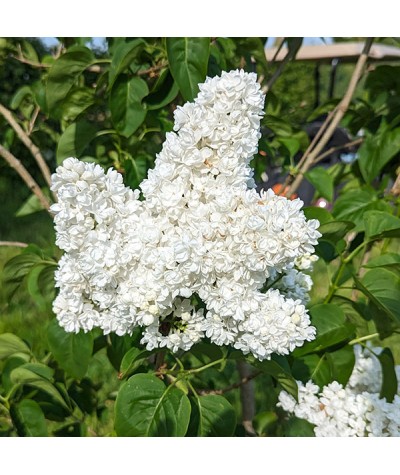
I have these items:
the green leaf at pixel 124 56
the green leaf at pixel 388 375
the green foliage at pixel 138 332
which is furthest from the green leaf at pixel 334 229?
the green leaf at pixel 124 56

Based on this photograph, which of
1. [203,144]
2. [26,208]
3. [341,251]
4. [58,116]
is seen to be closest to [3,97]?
[26,208]

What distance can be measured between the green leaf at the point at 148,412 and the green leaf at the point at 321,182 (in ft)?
2.46

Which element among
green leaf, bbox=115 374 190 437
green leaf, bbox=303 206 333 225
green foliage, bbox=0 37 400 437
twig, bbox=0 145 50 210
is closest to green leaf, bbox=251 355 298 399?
green foliage, bbox=0 37 400 437

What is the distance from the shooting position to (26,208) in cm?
159

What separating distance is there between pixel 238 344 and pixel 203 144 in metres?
0.25

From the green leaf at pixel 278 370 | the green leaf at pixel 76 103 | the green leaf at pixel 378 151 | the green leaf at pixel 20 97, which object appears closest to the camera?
the green leaf at pixel 278 370

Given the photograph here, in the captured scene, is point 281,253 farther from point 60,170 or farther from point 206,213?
point 60,170

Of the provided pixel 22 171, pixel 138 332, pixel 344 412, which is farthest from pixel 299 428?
pixel 22 171

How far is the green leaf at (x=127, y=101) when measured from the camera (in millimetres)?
1172

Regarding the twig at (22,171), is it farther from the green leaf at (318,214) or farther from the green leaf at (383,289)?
the green leaf at (383,289)

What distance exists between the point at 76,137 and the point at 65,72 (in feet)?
0.43

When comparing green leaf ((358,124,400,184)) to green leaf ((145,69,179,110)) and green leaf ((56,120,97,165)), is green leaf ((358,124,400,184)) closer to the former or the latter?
green leaf ((145,69,179,110))

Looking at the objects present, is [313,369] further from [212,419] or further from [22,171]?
[22,171]

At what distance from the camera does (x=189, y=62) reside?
108 centimetres
